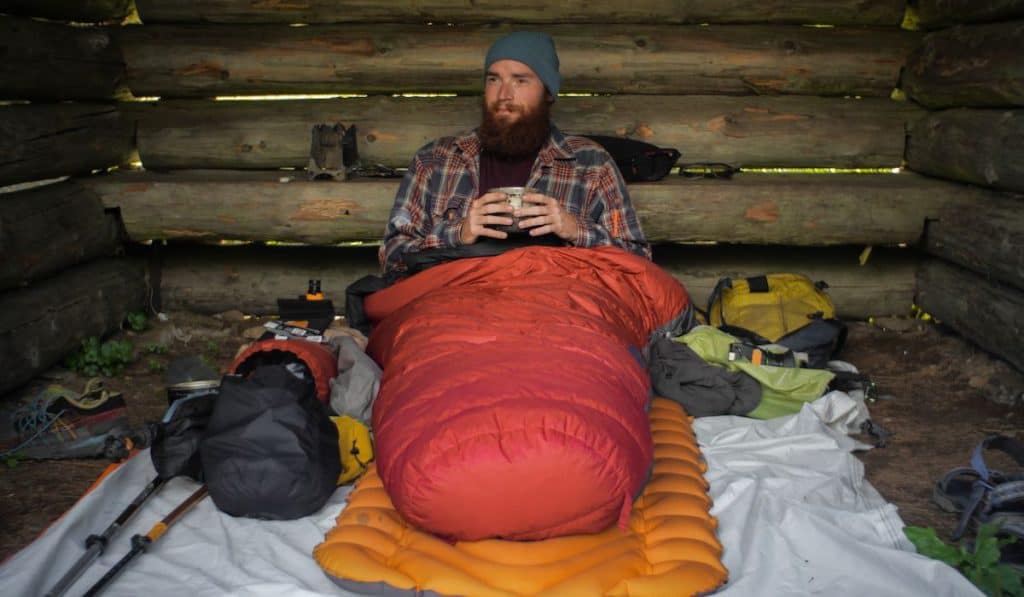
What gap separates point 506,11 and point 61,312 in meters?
2.71

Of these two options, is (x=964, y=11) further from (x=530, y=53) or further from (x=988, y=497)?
(x=988, y=497)

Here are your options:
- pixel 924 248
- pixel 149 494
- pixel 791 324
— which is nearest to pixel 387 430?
pixel 149 494

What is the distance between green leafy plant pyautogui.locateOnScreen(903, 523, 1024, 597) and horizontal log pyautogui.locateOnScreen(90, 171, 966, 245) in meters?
2.37

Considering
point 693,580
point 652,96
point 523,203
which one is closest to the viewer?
point 693,580

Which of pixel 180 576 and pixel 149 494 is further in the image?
pixel 149 494

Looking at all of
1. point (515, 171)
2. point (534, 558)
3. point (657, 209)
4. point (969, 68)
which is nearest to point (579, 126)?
point (657, 209)

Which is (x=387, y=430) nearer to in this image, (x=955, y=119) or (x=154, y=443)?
(x=154, y=443)

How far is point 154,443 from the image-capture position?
9.17 ft

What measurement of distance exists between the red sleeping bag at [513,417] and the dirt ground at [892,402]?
3.36 feet

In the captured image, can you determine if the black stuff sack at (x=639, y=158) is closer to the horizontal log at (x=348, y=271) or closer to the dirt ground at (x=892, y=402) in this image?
the horizontal log at (x=348, y=271)

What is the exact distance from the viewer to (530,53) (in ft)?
12.7

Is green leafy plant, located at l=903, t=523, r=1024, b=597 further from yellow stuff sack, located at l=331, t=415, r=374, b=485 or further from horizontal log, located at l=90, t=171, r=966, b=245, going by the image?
horizontal log, located at l=90, t=171, r=966, b=245

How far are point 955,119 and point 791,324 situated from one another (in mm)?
1519

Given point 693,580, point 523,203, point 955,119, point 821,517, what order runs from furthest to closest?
point 955,119, point 523,203, point 821,517, point 693,580
